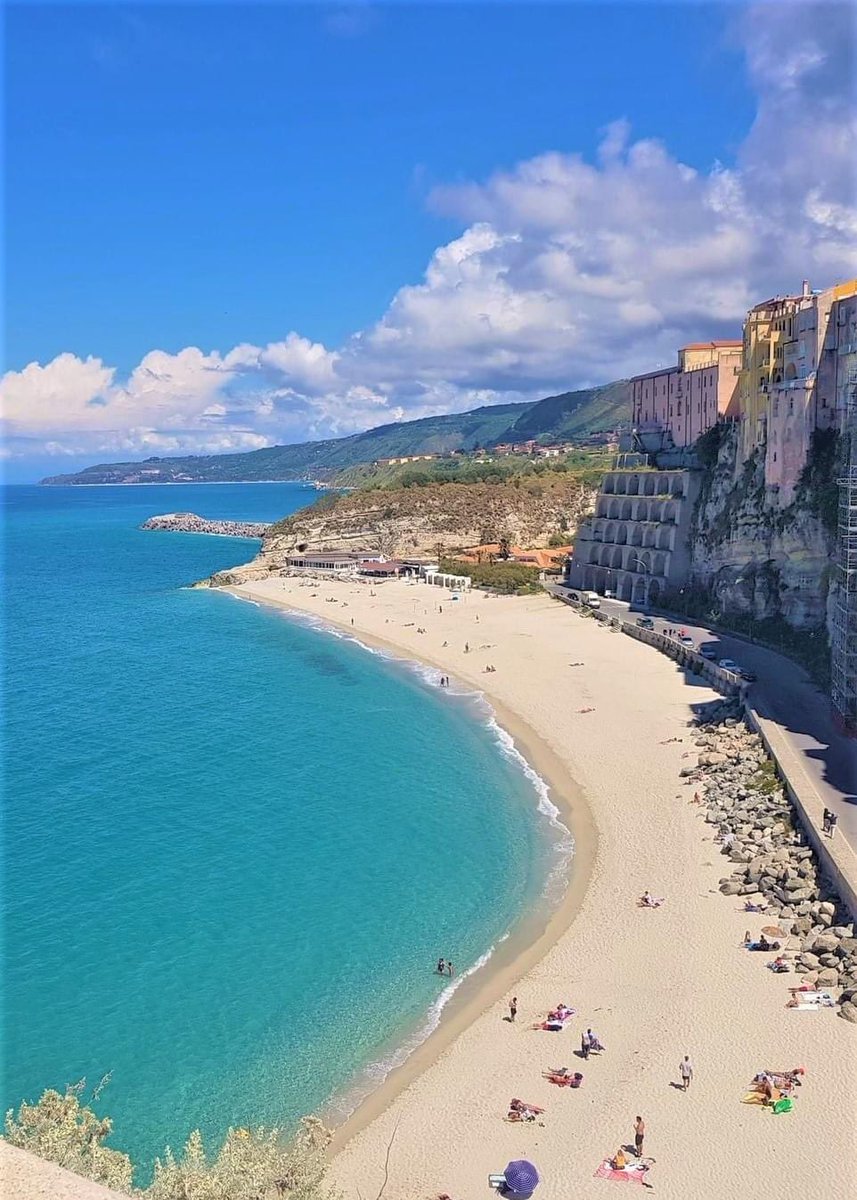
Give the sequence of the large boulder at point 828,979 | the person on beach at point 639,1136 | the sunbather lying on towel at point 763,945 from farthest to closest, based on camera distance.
Answer: the sunbather lying on towel at point 763,945 < the large boulder at point 828,979 < the person on beach at point 639,1136

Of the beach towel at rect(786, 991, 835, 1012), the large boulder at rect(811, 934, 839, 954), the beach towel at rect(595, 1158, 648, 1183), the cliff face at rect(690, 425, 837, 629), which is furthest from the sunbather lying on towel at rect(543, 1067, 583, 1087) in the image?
the cliff face at rect(690, 425, 837, 629)

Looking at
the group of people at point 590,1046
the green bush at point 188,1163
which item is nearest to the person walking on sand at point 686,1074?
the group of people at point 590,1046

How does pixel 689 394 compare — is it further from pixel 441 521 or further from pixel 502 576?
pixel 441 521

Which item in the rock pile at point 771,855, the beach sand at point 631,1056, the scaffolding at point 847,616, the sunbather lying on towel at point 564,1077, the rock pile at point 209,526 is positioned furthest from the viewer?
the rock pile at point 209,526

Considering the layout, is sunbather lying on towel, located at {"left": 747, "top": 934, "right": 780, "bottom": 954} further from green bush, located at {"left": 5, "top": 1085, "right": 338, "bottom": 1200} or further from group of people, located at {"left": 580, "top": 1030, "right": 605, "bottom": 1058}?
green bush, located at {"left": 5, "top": 1085, "right": 338, "bottom": 1200}

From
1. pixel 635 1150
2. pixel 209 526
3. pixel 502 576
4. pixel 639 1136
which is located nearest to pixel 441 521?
pixel 502 576

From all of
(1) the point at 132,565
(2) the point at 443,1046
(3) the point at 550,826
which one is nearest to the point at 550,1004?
(2) the point at 443,1046

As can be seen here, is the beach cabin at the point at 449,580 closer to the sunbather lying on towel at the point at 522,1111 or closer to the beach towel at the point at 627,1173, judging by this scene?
the sunbather lying on towel at the point at 522,1111
